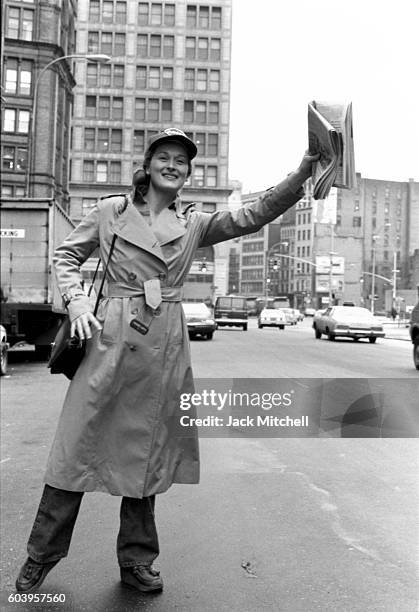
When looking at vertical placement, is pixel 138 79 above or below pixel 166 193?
above

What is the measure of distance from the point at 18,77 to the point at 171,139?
54827mm

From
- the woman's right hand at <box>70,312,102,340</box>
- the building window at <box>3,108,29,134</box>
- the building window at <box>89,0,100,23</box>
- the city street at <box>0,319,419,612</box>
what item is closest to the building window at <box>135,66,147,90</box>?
the building window at <box>89,0,100,23</box>

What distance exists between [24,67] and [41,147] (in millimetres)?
5419

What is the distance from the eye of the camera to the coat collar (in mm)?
3076

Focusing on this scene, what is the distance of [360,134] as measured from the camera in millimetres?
2588

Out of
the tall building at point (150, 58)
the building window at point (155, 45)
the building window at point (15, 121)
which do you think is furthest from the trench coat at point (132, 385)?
the building window at point (15, 121)

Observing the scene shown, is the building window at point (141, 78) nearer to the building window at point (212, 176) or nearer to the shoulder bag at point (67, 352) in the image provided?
the shoulder bag at point (67, 352)

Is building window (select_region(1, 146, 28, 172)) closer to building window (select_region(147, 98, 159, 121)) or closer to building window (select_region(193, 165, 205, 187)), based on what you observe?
building window (select_region(193, 165, 205, 187))

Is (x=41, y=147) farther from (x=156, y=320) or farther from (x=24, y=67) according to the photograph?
(x=156, y=320)

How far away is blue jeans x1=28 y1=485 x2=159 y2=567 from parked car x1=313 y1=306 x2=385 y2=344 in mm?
26052

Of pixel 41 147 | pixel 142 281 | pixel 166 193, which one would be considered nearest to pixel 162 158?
pixel 166 193

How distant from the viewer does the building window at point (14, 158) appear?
54094 mm

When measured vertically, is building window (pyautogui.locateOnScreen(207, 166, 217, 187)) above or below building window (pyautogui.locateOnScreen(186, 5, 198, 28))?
above

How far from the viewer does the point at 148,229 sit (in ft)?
10.2
